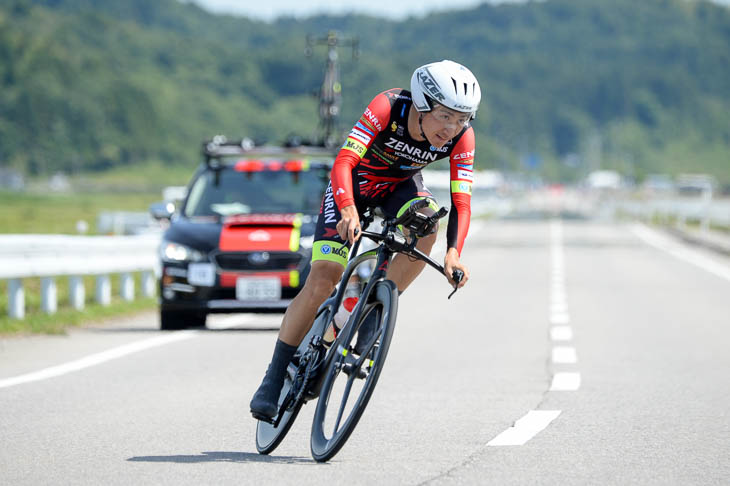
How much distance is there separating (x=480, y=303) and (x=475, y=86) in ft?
35.4

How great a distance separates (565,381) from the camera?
8.88 m

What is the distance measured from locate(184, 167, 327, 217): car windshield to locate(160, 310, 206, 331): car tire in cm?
106

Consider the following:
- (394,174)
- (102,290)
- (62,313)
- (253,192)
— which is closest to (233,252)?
(253,192)

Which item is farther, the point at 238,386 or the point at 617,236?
the point at 617,236

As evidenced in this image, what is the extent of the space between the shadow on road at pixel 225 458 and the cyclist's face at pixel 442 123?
1.57 m

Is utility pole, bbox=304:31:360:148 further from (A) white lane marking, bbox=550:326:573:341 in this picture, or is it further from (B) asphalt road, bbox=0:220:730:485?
(A) white lane marking, bbox=550:326:573:341

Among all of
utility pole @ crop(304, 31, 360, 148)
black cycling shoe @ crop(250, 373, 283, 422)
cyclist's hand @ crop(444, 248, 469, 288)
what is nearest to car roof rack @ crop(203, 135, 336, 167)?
black cycling shoe @ crop(250, 373, 283, 422)

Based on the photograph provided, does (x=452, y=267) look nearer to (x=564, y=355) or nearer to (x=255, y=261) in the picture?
(x=564, y=355)

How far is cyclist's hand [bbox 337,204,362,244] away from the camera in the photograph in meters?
5.46

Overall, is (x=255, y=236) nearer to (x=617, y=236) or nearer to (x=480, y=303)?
(x=480, y=303)


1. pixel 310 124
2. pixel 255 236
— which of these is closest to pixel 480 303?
pixel 255 236

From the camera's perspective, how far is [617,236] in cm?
4131

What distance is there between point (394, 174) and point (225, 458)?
1.57 meters

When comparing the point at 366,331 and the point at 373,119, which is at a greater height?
the point at 373,119
